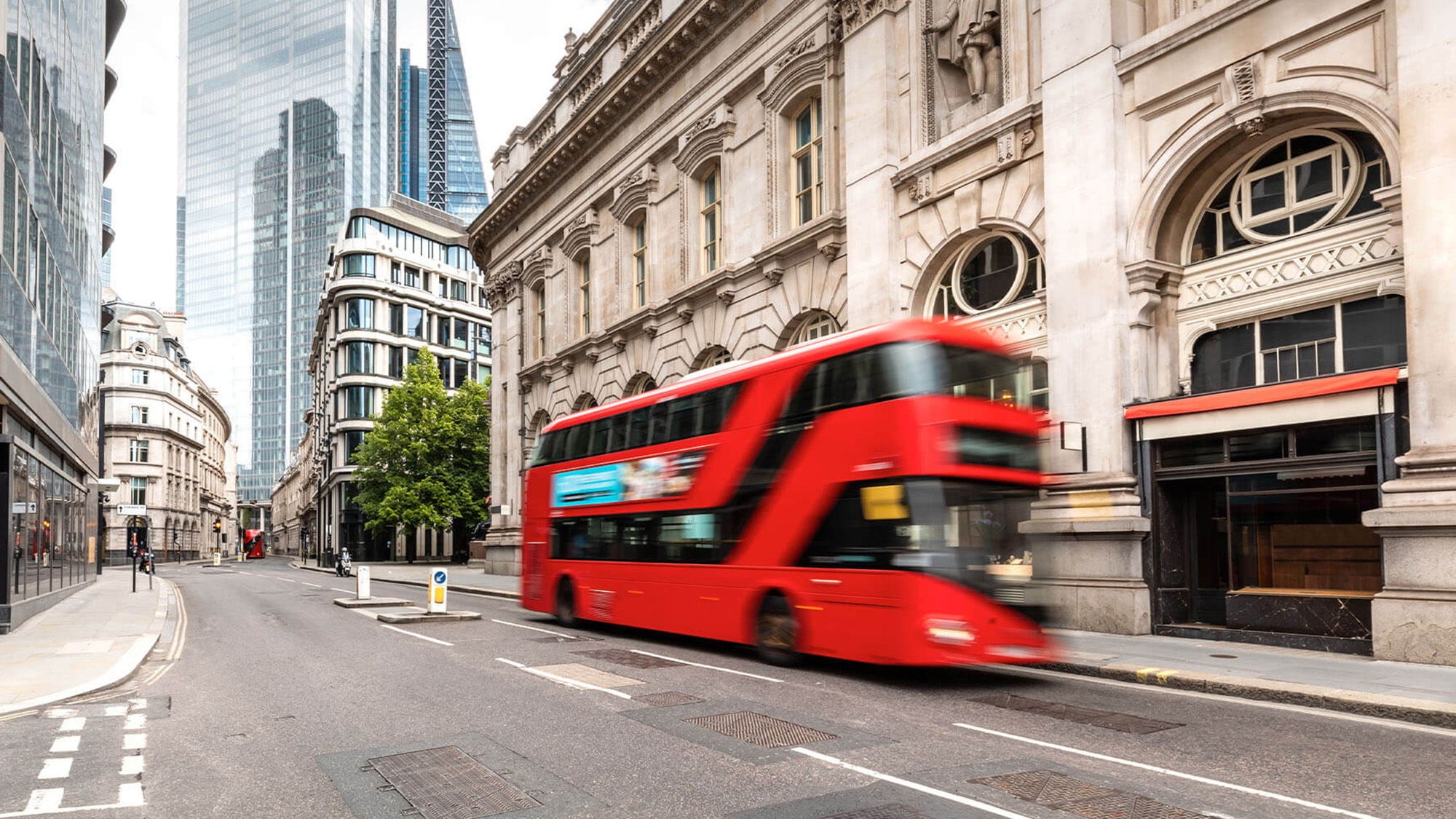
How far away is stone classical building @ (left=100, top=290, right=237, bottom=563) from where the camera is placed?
3585 inches

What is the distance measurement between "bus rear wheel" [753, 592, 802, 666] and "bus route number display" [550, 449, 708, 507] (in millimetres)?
2479

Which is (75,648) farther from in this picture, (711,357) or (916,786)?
(711,357)

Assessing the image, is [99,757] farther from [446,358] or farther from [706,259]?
[446,358]

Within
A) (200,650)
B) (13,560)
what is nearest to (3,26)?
(13,560)

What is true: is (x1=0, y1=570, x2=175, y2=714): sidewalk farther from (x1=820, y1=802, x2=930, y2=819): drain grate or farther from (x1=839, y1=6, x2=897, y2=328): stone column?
(x1=839, y1=6, x2=897, y2=328): stone column

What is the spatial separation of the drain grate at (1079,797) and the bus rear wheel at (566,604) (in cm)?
1297

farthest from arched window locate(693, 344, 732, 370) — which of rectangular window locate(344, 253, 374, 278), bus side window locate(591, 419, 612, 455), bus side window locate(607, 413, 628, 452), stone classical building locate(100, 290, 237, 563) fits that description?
stone classical building locate(100, 290, 237, 563)

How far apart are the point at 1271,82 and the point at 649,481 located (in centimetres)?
1096

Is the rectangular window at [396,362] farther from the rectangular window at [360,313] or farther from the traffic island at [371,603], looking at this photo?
the traffic island at [371,603]

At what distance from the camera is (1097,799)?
638cm

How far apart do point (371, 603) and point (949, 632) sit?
17.8 meters

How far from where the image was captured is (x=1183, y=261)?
16.0 meters

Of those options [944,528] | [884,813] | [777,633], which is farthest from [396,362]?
[884,813]

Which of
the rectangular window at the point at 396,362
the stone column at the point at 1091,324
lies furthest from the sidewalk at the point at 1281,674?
the rectangular window at the point at 396,362
